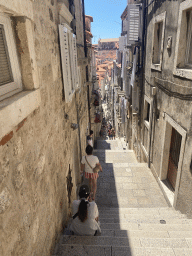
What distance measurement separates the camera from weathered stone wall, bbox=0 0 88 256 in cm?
144

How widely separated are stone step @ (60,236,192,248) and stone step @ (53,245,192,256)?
0.13m

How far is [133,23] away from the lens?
783 cm

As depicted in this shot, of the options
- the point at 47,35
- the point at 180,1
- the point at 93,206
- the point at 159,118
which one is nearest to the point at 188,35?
the point at 180,1

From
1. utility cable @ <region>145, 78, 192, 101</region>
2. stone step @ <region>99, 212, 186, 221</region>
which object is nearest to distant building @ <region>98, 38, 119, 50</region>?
utility cable @ <region>145, 78, 192, 101</region>

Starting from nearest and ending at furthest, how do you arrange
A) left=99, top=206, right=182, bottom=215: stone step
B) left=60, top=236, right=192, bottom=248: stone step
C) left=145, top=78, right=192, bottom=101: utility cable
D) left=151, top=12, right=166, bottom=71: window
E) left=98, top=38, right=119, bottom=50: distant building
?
left=60, top=236, right=192, bottom=248: stone step < left=145, top=78, right=192, bottom=101: utility cable < left=99, top=206, right=182, bottom=215: stone step < left=151, top=12, right=166, bottom=71: window < left=98, top=38, right=119, bottom=50: distant building

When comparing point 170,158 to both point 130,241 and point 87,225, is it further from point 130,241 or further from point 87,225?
point 87,225

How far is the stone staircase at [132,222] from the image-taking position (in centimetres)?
274

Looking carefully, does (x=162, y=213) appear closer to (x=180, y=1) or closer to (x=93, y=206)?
(x=93, y=206)

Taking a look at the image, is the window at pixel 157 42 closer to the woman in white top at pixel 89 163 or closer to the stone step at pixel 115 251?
the woman in white top at pixel 89 163

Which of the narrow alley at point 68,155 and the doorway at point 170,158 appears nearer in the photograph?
the narrow alley at point 68,155

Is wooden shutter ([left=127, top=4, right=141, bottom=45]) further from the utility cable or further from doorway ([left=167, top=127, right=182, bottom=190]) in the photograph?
doorway ([left=167, top=127, right=182, bottom=190])

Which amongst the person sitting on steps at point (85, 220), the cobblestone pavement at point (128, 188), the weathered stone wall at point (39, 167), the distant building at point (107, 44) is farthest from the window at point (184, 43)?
the distant building at point (107, 44)

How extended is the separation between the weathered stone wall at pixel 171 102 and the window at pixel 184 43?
20 centimetres

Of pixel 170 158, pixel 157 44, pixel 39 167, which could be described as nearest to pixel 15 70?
pixel 39 167
